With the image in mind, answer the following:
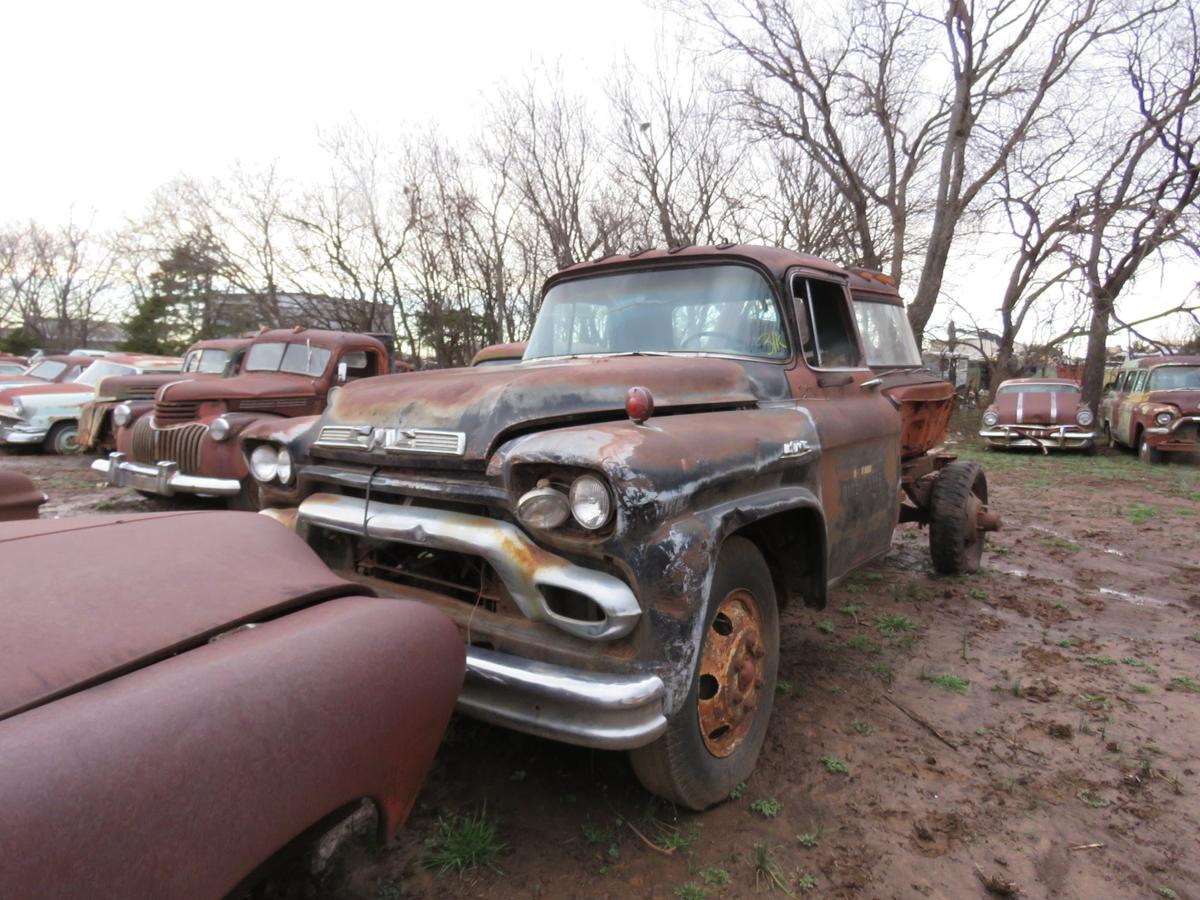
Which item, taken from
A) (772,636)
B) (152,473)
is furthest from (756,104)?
(772,636)

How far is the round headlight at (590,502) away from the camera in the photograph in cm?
213

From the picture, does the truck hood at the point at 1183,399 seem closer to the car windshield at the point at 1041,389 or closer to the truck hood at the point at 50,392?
the car windshield at the point at 1041,389

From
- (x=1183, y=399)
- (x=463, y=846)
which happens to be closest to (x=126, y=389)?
(x=463, y=846)

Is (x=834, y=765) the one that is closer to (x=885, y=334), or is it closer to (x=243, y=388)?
(x=885, y=334)

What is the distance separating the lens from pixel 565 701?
2.07 meters

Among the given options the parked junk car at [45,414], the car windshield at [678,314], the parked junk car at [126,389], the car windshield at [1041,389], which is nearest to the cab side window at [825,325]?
the car windshield at [678,314]

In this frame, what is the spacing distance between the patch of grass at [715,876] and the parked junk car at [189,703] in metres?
1.05

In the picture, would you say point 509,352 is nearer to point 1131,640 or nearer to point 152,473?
point 152,473

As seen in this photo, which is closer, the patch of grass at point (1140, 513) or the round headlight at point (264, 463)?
the round headlight at point (264, 463)

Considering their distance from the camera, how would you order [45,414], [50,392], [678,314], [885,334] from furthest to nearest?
1. [50,392]
2. [45,414]
3. [885,334]
4. [678,314]

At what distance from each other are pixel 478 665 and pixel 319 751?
2.63 ft

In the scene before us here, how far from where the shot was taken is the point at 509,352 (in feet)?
23.1

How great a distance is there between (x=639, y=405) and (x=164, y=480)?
20.5 feet

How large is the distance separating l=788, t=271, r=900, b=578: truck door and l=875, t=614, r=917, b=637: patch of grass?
0.63 m
